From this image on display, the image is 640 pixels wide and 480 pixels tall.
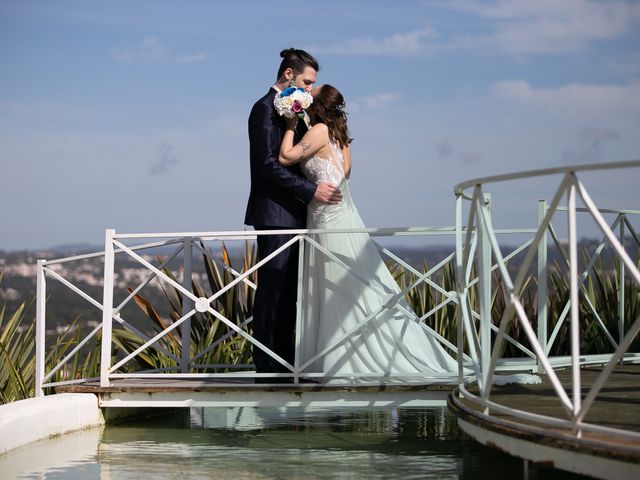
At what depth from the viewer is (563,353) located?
9898 mm

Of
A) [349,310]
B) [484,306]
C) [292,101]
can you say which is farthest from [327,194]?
[484,306]

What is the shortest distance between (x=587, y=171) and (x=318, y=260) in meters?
2.90

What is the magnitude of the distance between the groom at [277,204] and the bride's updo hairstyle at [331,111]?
0.33 ft

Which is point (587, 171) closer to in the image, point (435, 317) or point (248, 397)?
point (248, 397)

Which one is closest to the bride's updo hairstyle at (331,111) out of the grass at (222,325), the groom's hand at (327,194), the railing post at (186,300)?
the groom's hand at (327,194)

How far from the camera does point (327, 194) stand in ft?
21.4

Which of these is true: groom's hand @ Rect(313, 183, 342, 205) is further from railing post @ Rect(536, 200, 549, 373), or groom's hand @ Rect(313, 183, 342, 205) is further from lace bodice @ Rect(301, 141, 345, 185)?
railing post @ Rect(536, 200, 549, 373)

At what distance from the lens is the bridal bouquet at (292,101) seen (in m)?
6.35

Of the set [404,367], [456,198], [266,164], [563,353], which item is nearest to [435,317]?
[563,353]

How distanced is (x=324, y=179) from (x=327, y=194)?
0.12 metres

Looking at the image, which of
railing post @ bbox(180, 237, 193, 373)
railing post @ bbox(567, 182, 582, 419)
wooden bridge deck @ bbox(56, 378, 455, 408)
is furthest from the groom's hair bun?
railing post @ bbox(567, 182, 582, 419)

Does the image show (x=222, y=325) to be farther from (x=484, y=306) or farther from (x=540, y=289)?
(x=484, y=306)

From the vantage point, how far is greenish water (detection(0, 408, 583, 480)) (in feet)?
17.5

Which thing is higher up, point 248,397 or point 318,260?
point 318,260
